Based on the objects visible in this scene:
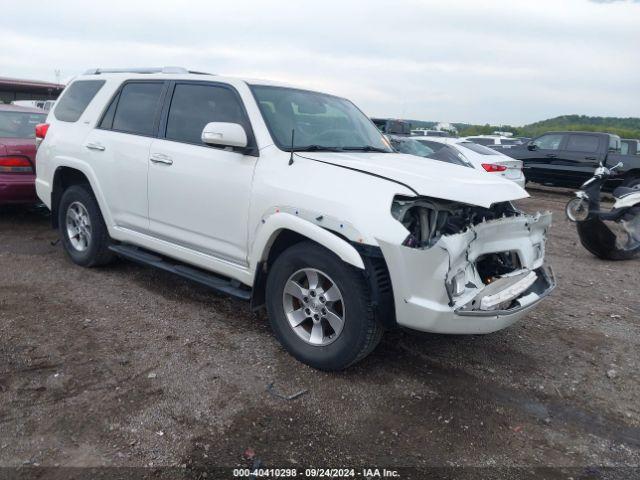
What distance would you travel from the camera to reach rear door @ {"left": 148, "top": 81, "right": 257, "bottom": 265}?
13.0 ft

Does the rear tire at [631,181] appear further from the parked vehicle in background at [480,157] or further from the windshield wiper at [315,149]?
the windshield wiper at [315,149]

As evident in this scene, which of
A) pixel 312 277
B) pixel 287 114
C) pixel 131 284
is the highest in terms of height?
pixel 287 114

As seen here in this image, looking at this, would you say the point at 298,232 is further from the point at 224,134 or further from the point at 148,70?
the point at 148,70

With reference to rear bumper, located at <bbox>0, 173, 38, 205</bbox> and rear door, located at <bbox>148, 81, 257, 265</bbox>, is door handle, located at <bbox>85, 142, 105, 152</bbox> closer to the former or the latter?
rear door, located at <bbox>148, 81, 257, 265</bbox>

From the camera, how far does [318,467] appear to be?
272 cm

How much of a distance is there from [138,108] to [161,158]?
76 centimetres

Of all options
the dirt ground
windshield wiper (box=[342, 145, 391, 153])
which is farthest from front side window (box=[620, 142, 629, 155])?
windshield wiper (box=[342, 145, 391, 153])

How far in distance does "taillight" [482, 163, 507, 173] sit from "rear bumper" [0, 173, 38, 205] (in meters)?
8.10

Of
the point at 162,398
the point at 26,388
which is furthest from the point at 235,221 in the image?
the point at 26,388

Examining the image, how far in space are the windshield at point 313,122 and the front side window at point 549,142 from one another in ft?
38.3

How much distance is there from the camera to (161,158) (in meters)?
4.46

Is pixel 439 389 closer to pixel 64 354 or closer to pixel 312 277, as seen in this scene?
pixel 312 277

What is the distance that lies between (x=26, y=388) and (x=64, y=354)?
48cm

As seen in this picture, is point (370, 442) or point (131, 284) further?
point (131, 284)
